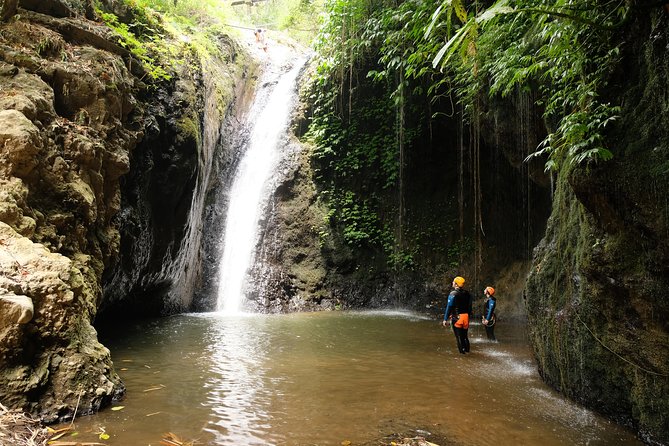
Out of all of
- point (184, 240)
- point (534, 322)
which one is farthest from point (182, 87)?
point (534, 322)

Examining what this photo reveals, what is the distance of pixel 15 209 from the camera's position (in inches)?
173

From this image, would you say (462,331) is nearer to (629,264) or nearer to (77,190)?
(629,264)

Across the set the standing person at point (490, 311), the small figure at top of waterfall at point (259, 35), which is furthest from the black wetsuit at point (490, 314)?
the small figure at top of waterfall at point (259, 35)

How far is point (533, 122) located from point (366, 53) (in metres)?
7.73

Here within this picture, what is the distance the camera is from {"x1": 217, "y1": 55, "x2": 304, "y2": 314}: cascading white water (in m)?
13.3

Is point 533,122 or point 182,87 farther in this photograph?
point 182,87

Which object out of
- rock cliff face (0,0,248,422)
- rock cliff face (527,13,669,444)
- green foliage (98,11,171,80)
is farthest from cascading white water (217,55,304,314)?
rock cliff face (527,13,669,444)

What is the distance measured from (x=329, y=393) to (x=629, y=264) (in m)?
3.44

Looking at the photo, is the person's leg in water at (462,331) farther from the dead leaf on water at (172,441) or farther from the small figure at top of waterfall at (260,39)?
the small figure at top of waterfall at (260,39)

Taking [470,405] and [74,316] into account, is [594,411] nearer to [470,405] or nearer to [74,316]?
[470,405]

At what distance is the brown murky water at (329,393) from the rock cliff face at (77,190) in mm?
669

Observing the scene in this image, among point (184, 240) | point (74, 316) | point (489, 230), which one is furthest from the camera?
point (489, 230)

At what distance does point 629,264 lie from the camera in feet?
12.9

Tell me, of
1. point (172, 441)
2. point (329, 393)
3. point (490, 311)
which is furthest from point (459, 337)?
point (172, 441)
